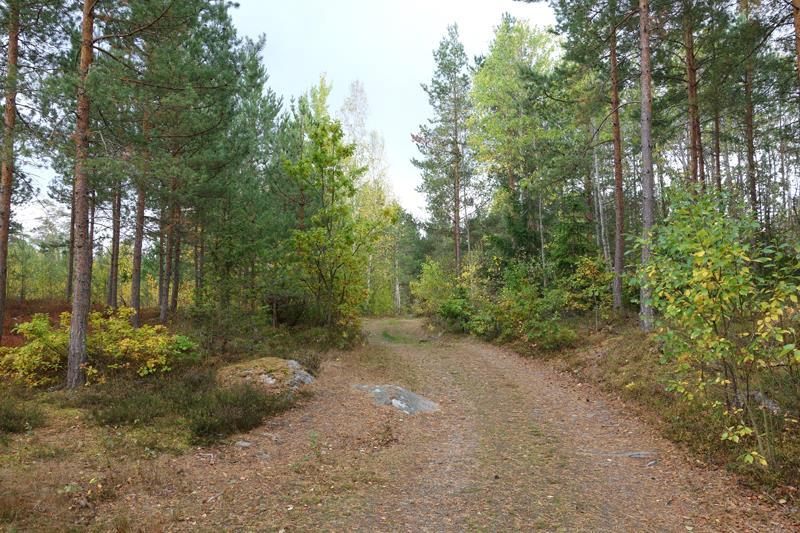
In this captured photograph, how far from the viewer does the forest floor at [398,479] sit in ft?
13.6

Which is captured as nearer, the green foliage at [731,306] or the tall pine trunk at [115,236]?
the green foliage at [731,306]

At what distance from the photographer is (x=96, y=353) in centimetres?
877

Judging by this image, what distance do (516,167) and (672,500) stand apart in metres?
18.5

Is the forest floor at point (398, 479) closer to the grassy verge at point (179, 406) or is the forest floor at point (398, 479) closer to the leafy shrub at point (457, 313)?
the grassy verge at point (179, 406)

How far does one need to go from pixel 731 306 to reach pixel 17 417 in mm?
9626

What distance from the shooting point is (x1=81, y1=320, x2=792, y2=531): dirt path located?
4195 millimetres

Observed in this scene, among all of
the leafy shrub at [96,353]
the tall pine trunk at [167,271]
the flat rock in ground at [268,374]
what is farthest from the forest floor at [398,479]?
the tall pine trunk at [167,271]

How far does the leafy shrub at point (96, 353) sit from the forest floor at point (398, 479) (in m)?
2.12

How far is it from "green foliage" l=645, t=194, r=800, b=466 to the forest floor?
99cm

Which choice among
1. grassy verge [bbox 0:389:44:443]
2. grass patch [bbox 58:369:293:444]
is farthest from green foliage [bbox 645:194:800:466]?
grassy verge [bbox 0:389:44:443]

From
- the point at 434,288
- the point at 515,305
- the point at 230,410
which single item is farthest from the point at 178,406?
the point at 434,288

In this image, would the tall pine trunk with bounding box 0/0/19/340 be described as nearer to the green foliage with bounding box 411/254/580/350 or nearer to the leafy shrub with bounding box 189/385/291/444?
the leafy shrub with bounding box 189/385/291/444

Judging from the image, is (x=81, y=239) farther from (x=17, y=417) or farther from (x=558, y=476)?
(x=558, y=476)

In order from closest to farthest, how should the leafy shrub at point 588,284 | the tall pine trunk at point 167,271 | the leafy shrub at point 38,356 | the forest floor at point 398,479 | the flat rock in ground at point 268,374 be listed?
1. the forest floor at point 398,479
2. the leafy shrub at point 38,356
3. the flat rock in ground at point 268,374
4. the leafy shrub at point 588,284
5. the tall pine trunk at point 167,271
